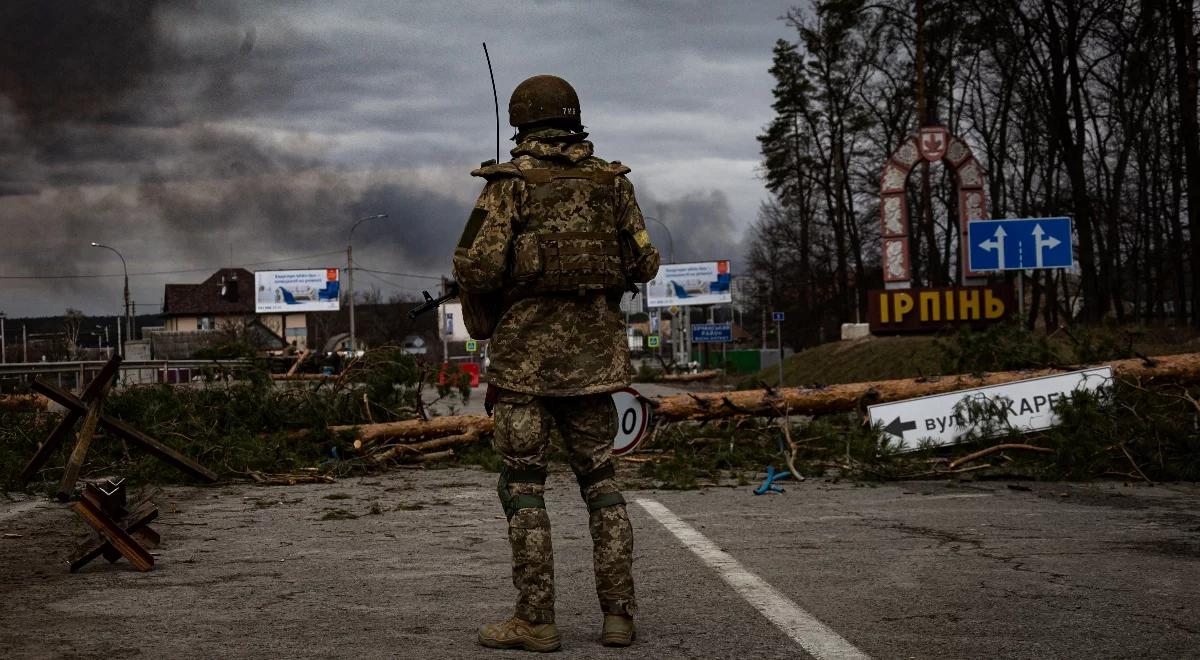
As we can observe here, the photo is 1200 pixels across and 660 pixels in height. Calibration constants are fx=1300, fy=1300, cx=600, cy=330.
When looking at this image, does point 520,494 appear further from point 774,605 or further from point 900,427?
point 900,427

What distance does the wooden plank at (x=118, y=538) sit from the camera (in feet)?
20.6

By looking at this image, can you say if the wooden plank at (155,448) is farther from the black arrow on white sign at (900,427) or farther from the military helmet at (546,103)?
the military helmet at (546,103)

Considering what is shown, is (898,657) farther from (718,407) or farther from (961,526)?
(718,407)

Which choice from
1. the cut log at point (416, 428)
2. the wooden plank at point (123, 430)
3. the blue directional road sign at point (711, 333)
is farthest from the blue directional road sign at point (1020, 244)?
the blue directional road sign at point (711, 333)

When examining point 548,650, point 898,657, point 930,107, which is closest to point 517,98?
point 548,650

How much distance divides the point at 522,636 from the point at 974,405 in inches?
330

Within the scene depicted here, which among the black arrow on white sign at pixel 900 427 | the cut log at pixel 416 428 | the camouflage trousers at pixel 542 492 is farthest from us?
the cut log at pixel 416 428

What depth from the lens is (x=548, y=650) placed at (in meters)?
4.50

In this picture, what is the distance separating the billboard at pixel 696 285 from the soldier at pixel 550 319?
81136 mm

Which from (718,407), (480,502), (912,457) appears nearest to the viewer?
(480,502)

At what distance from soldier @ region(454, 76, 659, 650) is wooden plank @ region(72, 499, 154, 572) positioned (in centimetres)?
246

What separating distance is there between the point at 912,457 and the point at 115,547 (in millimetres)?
7734

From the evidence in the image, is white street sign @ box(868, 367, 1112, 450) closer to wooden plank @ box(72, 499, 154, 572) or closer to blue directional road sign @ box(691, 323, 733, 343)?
wooden plank @ box(72, 499, 154, 572)

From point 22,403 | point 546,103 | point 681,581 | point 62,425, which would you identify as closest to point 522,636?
point 681,581
